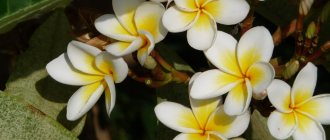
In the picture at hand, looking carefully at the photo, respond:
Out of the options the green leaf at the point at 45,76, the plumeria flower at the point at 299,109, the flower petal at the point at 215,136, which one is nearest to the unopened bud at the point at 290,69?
the plumeria flower at the point at 299,109

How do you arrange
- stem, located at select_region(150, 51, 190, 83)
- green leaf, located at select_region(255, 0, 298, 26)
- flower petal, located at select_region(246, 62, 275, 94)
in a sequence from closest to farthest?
flower petal, located at select_region(246, 62, 275, 94)
stem, located at select_region(150, 51, 190, 83)
green leaf, located at select_region(255, 0, 298, 26)

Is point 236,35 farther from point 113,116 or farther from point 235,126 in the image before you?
point 113,116

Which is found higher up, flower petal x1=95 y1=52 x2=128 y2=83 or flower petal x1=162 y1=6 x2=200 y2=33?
flower petal x1=162 y1=6 x2=200 y2=33

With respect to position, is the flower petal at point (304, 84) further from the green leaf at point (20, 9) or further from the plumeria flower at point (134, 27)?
the green leaf at point (20, 9)

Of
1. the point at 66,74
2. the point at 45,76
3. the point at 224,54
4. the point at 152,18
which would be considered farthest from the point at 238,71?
the point at 45,76

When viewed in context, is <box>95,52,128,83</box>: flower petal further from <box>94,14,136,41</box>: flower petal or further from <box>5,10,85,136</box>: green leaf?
<box>5,10,85,136</box>: green leaf

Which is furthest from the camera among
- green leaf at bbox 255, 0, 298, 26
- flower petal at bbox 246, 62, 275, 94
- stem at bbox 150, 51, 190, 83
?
green leaf at bbox 255, 0, 298, 26

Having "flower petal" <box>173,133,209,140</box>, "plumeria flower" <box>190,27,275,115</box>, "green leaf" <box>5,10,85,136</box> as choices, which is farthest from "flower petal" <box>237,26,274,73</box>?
"green leaf" <box>5,10,85,136</box>
